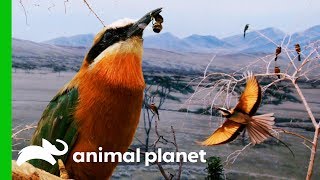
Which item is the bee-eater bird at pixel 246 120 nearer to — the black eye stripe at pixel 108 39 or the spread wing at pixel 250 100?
the spread wing at pixel 250 100

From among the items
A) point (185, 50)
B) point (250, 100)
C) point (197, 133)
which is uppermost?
point (185, 50)

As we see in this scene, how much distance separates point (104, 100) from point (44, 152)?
0.22m

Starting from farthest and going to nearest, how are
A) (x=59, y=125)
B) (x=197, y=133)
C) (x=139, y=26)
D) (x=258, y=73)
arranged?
(x=197, y=133)
(x=258, y=73)
(x=59, y=125)
(x=139, y=26)

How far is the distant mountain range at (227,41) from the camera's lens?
154cm

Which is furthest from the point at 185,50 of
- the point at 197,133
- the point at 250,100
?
the point at 250,100

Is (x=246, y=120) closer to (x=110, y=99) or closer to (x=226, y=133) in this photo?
(x=226, y=133)

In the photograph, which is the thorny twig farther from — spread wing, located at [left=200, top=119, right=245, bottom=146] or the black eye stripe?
the black eye stripe

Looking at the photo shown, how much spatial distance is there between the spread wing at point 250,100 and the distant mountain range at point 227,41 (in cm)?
28

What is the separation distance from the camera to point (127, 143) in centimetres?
119

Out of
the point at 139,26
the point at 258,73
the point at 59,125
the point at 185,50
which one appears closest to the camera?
the point at 139,26

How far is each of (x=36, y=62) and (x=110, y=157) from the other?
0.67 m

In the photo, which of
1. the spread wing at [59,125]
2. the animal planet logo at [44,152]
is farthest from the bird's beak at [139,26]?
the animal planet logo at [44,152]

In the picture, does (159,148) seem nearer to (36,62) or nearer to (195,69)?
(195,69)

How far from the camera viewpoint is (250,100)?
4.13 feet
